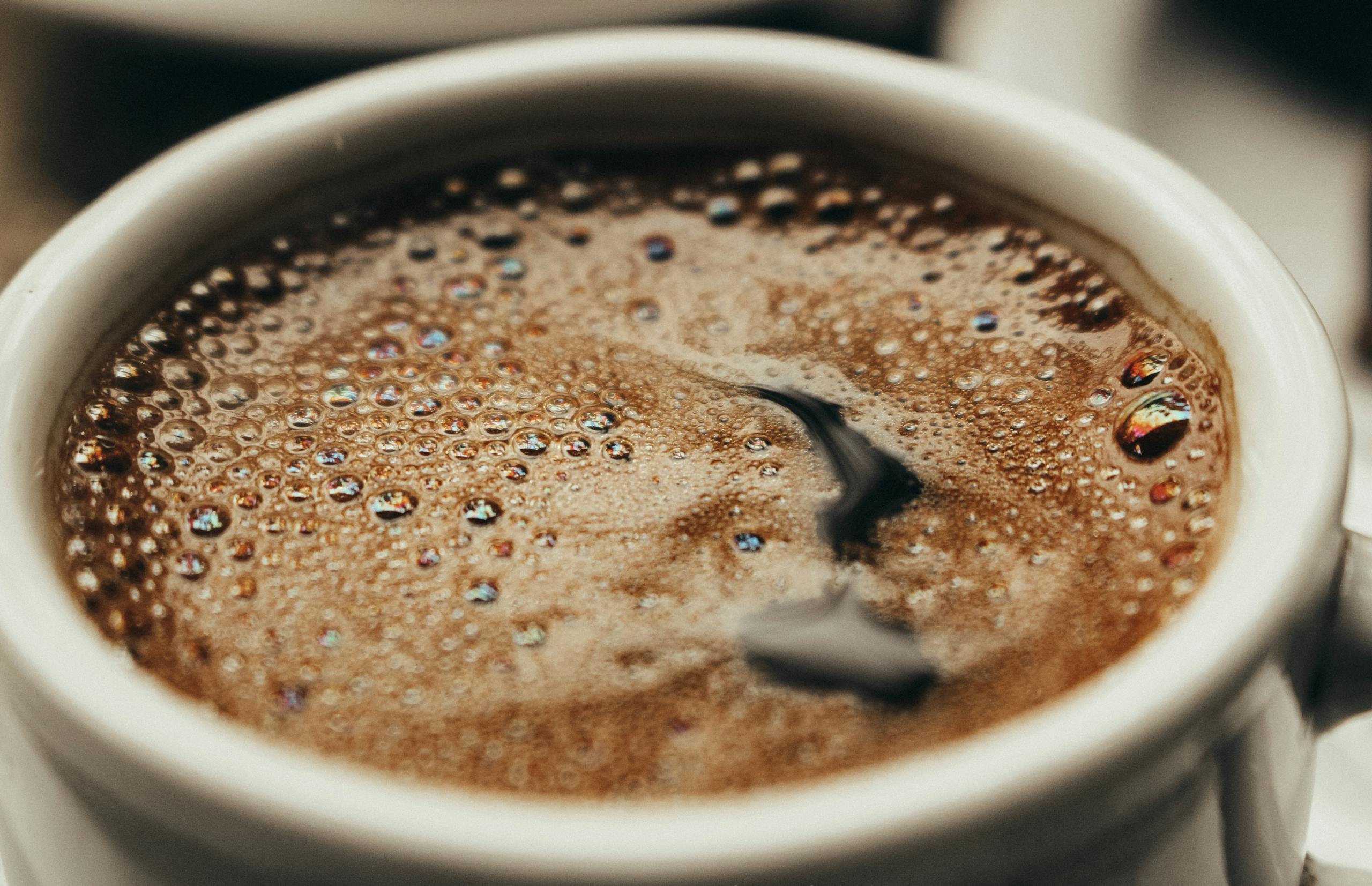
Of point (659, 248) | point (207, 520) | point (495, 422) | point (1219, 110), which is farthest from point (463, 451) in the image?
point (1219, 110)

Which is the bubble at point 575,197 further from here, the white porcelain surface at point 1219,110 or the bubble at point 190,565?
the white porcelain surface at point 1219,110

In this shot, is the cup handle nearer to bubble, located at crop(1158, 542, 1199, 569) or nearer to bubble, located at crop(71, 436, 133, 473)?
bubble, located at crop(1158, 542, 1199, 569)

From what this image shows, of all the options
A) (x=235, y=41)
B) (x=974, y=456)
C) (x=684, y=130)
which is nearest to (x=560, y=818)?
(x=974, y=456)

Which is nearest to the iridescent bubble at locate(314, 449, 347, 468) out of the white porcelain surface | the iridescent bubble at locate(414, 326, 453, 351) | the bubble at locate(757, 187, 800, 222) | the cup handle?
the iridescent bubble at locate(414, 326, 453, 351)

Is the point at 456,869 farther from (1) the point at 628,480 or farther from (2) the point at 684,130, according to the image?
(2) the point at 684,130

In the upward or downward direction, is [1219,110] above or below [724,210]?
below

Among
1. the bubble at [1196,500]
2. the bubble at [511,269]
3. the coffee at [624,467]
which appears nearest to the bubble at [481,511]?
the coffee at [624,467]

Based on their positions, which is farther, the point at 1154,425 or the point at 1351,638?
the point at 1154,425

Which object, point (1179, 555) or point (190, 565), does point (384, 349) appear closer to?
point (190, 565)
